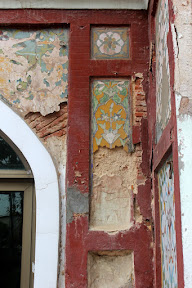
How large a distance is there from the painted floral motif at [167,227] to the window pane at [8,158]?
1.21 m

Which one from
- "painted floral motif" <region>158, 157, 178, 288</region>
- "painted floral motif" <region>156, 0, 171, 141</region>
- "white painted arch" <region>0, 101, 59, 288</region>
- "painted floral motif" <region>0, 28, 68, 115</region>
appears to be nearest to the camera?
"painted floral motif" <region>158, 157, 178, 288</region>

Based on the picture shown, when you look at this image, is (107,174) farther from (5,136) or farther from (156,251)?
(5,136)

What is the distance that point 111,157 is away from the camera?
3.05 m

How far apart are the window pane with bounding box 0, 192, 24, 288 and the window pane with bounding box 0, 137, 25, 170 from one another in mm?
229

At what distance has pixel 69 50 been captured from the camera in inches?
127

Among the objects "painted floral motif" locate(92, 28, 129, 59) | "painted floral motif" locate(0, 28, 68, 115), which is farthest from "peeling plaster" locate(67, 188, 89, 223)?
"painted floral motif" locate(92, 28, 129, 59)

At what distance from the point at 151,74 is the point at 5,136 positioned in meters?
1.31

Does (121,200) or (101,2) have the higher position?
(101,2)

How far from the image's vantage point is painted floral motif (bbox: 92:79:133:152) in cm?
306

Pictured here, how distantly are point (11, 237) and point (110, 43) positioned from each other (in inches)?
72.5

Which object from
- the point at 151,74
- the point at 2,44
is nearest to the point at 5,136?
the point at 2,44

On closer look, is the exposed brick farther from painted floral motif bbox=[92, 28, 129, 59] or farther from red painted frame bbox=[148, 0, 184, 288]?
red painted frame bbox=[148, 0, 184, 288]

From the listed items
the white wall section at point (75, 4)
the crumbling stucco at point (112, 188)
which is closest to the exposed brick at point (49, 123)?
the crumbling stucco at point (112, 188)

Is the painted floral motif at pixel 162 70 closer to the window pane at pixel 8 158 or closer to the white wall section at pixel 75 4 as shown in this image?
the white wall section at pixel 75 4
